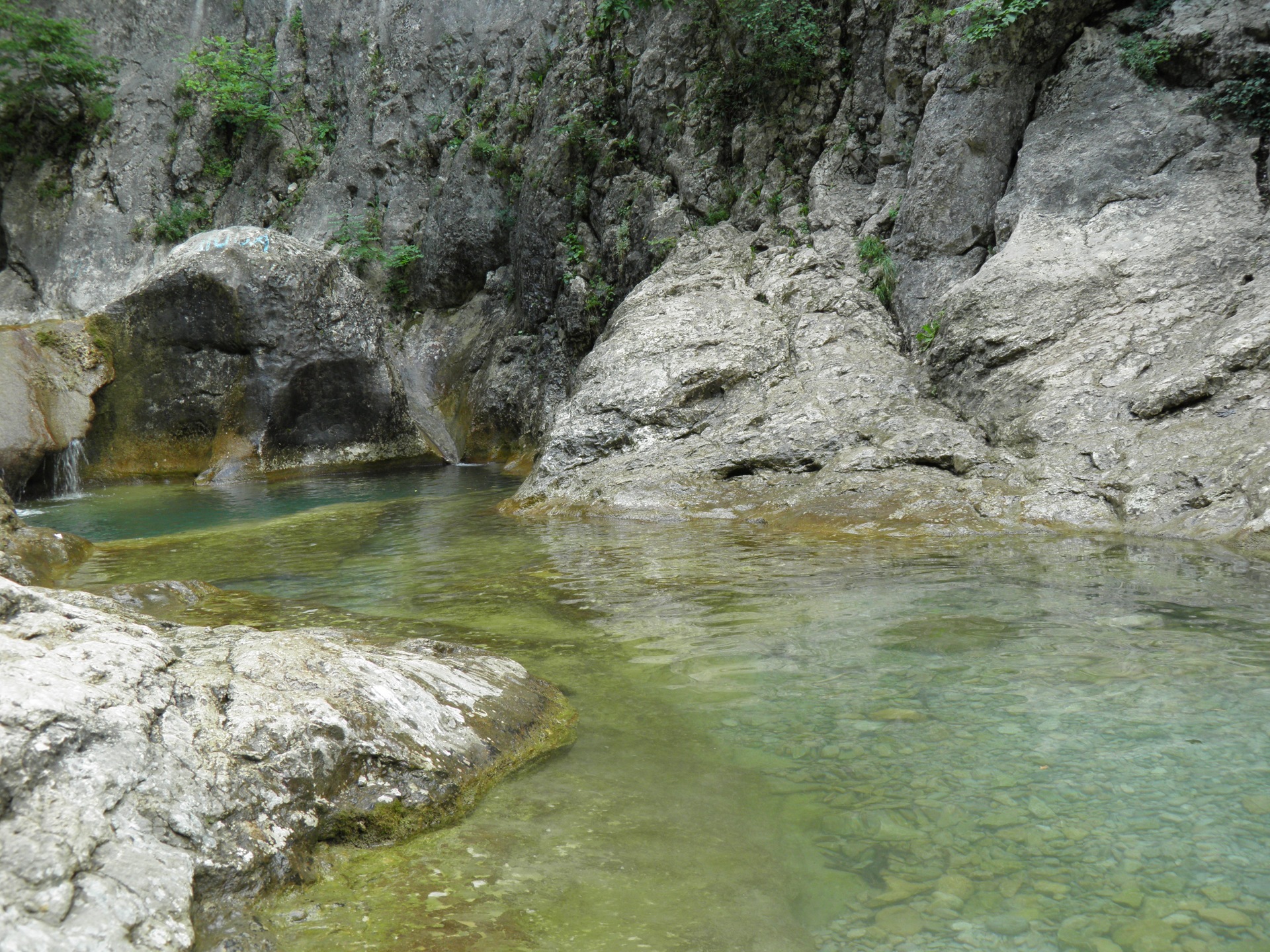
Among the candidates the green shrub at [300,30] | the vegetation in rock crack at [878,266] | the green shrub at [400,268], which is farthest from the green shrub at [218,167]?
the vegetation in rock crack at [878,266]

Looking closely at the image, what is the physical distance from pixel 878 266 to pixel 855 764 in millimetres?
8887

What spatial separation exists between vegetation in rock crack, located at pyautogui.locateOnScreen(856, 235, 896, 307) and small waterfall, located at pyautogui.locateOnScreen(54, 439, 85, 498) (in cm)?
Answer: 1191

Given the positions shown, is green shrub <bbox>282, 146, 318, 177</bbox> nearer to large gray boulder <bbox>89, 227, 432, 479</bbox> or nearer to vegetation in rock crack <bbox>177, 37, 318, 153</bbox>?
vegetation in rock crack <bbox>177, 37, 318, 153</bbox>

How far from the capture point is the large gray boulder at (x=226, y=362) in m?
14.4

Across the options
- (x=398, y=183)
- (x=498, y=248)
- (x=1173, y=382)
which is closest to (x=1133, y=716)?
(x=1173, y=382)

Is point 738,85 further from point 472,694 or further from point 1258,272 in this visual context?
point 472,694

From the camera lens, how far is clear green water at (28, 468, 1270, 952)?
211 centimetres

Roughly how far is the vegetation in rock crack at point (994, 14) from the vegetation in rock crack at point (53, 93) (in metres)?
23.2

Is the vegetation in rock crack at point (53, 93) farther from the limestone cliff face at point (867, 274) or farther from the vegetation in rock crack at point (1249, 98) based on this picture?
the vegetation in rock crack at point (1249, 98)

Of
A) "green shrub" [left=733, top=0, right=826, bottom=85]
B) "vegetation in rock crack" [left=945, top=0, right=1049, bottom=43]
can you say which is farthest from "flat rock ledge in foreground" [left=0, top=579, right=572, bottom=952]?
"green shrub" [left=733, top=0, right=826, bottom=85]

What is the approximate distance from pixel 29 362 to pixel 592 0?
1117cm

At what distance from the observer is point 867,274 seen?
10.8 meters

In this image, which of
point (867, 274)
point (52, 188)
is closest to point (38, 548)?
point (867, 274)

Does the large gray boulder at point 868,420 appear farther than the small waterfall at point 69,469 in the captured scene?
No
